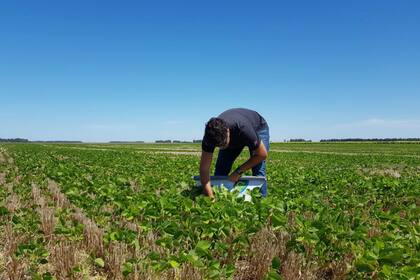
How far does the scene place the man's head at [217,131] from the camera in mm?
4469

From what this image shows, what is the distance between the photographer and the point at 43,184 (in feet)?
29.3

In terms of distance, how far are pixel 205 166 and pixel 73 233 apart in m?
1.66

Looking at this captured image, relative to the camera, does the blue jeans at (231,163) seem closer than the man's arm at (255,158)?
No

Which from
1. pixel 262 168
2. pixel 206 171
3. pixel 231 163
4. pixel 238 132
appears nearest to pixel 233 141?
pixel 238 132

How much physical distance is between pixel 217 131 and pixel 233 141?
2.37 ft

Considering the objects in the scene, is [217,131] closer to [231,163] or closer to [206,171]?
[206,171]

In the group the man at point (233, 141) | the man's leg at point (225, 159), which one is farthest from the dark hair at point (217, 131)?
the man's leg at point (225, 159)

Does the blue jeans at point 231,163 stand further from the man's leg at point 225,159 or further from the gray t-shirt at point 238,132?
the gray t-shirt at point 238,132

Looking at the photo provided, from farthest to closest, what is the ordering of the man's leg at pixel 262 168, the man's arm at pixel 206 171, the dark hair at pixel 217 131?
the man's leg at pixel 262 168 < the man's arm at pixel 206 171 < the dark hair at pixel 217 131

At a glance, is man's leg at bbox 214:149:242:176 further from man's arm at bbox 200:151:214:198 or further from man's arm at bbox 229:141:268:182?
man's arm at bbox 200:151:214:198

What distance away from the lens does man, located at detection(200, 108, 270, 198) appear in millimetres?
4523

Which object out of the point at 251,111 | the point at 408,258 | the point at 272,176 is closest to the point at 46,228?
the point at 251,111

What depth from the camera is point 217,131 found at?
14.6 feet

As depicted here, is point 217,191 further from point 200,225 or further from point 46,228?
point 46,228
